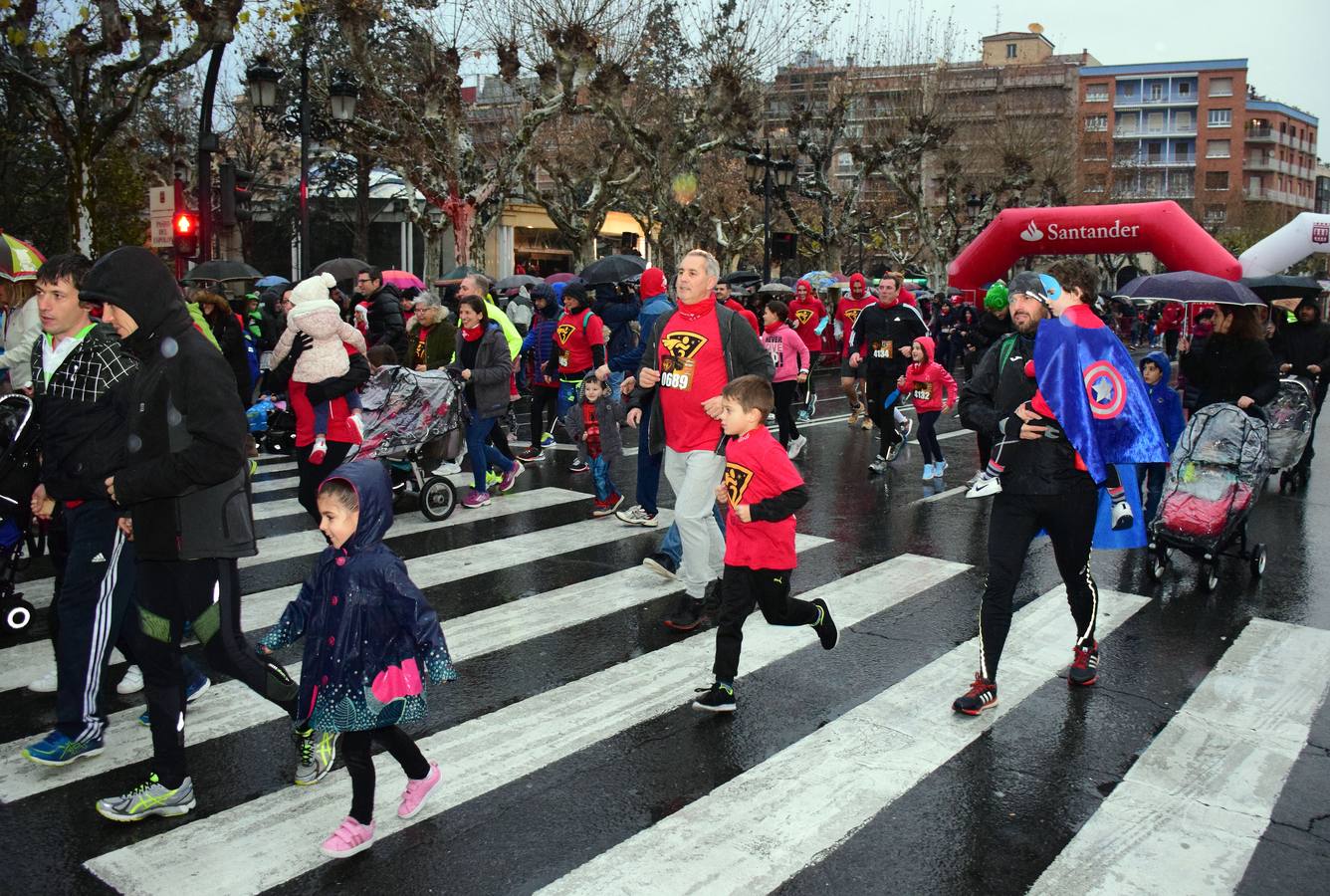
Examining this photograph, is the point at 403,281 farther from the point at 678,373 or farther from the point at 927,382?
the point at 678,373

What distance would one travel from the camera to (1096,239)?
1934cm

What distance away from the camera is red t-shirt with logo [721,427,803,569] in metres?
5.02

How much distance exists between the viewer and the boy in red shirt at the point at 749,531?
5.04 m

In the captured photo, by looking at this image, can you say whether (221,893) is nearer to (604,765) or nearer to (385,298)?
(604,765)

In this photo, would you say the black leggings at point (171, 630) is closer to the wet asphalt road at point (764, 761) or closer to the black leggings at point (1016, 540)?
the wet asphalt road at point (764, 761)

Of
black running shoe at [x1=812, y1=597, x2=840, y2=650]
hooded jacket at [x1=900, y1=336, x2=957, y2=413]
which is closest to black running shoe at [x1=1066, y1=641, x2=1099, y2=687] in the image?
black running shoe at [x1=812, y1=597, x2=840, y2=650]

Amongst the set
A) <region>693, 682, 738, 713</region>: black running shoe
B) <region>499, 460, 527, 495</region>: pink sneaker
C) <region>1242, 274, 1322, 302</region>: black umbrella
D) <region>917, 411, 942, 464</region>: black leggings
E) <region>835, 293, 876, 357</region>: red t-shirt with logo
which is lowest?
<region>693, 682, 738, 713</region>: black running shoe

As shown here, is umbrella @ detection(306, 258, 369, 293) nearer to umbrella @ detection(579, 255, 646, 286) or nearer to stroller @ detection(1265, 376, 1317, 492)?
umbrella @ detection(579, 255, 646, 286)

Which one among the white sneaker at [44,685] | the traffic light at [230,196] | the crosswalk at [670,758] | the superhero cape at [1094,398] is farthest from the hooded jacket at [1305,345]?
the traffic light at [230,196]

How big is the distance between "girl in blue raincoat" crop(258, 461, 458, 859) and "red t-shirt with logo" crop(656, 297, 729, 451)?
2.88 meters

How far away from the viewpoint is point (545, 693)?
5.46 m

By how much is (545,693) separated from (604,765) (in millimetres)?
890

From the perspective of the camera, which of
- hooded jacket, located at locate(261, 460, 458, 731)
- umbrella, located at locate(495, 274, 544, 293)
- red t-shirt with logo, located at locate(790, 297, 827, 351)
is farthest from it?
umbrella, located at locate(495, 274, 544, 293)

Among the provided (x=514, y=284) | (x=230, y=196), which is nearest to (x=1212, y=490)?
(x=230, y=196)
